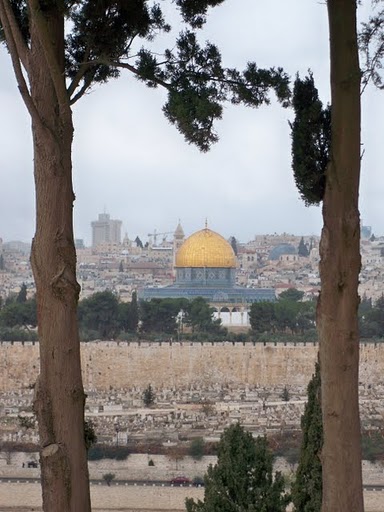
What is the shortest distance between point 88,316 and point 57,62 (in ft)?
90.0

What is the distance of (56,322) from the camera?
14.6ft

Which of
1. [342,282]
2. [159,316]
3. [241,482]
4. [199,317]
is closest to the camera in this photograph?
[342,282]

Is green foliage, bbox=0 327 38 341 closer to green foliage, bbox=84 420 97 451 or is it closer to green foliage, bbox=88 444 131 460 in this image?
green foliage, bbox=88 444 131 460

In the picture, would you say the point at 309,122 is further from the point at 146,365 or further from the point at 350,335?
the point at 146,365

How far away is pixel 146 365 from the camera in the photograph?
83.6ft

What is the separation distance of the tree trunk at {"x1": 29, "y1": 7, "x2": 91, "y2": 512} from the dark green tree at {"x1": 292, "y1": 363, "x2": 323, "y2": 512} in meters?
2.31

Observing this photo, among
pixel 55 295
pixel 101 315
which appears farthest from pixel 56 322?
pixel 101 315

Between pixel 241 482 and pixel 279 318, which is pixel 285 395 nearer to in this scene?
pixel 279 318

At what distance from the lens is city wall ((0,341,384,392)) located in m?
25.0

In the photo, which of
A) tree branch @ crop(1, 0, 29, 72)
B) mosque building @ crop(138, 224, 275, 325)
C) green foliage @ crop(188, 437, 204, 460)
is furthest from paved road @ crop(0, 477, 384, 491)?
mosque building @ crop(138, 224, 275, 325)

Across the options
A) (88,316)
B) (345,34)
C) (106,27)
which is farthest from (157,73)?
(88,316)

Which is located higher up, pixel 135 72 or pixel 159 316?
pixel 135 72

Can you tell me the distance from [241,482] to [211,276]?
111 feet

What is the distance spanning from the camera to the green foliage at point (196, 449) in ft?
54.0
